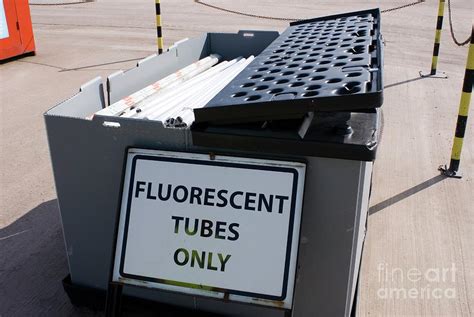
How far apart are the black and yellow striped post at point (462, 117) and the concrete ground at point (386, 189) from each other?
13cm

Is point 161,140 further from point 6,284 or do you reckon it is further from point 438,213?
point 438,213

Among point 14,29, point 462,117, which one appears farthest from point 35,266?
point 14,29

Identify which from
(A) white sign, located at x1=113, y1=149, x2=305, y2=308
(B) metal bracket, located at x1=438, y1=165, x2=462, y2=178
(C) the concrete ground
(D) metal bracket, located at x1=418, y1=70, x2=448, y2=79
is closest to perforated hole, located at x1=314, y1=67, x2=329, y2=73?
(A) white sign, located at x1=113, y1=149, x2=305, y2=308

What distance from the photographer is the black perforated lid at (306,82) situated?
2.08 meters

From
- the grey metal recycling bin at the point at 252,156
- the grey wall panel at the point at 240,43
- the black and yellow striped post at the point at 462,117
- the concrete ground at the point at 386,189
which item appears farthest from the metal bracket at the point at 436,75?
the grey metal recycling bin at the point at 252,156

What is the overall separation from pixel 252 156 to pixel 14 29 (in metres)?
7.52

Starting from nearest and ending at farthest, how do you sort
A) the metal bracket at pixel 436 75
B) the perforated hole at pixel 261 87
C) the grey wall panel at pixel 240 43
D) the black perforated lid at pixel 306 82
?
the black perforated lid at pixel 306 82 < the perforated hole at pixel 261 87 < the grey wall panel at pixel 240 43 < the metal bracket at pixel 436 75

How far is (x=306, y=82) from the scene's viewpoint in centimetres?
234

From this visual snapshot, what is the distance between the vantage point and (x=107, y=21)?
40.8ft

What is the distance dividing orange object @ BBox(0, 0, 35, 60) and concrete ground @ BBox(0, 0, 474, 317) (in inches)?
10.0

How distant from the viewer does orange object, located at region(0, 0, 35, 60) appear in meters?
8.39

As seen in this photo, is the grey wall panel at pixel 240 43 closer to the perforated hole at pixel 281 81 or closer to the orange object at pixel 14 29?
the perforated hole at pixel 281 81

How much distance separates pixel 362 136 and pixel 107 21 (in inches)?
442

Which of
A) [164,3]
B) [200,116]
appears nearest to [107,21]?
[164,3]
